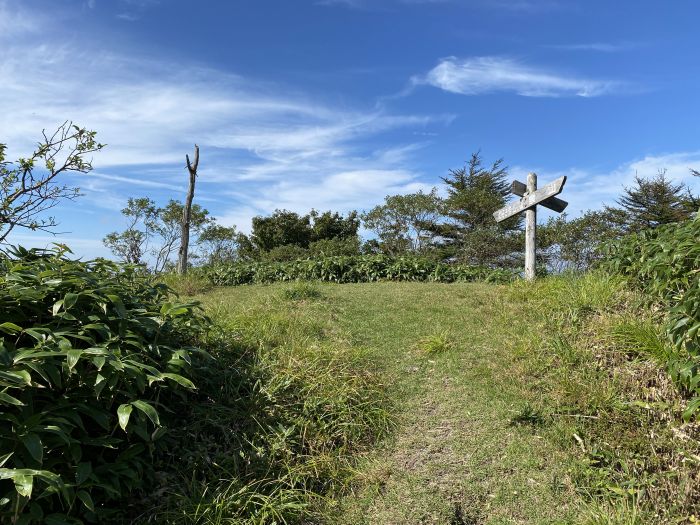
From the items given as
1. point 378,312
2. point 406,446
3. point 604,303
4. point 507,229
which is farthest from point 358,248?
point 406,446

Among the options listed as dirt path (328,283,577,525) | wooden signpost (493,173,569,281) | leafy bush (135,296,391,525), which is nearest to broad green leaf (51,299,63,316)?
leafy bush (135,296,391,525)

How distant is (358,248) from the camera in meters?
16.9

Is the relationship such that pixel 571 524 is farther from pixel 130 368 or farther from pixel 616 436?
pixel 130 368

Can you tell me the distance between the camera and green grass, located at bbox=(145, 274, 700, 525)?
2.42m

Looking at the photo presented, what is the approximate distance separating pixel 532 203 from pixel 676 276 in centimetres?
334

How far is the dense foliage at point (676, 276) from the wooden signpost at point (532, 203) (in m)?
1.66

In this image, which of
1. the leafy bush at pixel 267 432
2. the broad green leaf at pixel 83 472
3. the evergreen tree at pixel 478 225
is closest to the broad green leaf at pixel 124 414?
the broad green leaf at pixel 83 472

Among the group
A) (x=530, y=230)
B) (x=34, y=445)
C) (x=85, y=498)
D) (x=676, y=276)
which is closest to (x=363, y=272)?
(x=530, y=230)

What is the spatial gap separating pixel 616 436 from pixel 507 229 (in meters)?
16.3

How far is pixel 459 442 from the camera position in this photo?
9.77 feet

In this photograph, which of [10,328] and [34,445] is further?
[10,328]

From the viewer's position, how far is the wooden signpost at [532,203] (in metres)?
6.50

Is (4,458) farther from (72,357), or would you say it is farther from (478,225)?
(478,225)

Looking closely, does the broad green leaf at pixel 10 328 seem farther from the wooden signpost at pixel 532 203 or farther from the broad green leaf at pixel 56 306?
the wooden signpost at pixel 532 203
